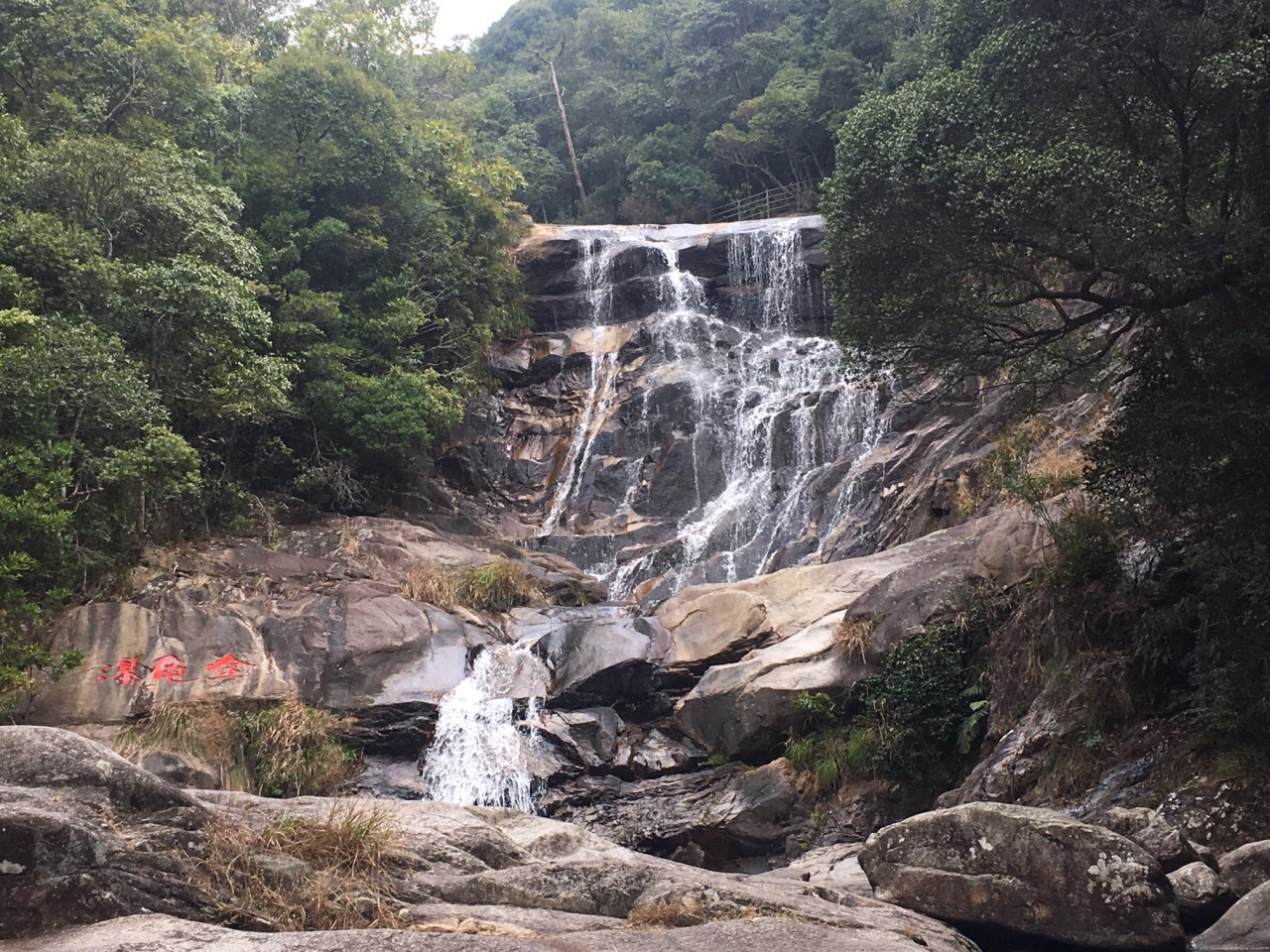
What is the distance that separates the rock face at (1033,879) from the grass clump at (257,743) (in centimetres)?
811

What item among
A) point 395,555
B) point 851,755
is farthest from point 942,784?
point 395,555

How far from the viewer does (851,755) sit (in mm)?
10477

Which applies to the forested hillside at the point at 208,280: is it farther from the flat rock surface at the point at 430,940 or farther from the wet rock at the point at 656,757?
the flat rock surface at the point at 430,940

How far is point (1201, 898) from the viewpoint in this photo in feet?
17.9

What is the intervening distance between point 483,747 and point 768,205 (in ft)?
81.5

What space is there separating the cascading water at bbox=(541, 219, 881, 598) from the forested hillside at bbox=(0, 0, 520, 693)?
317 cm

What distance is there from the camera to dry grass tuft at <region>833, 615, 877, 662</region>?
36.9ft

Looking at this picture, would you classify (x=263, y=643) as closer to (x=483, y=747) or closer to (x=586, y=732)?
(x=483, y=747)

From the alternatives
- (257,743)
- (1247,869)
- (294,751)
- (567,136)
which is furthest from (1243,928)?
(567,136)

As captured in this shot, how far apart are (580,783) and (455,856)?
7548 millimetres

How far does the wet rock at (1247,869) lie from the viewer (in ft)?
18.0

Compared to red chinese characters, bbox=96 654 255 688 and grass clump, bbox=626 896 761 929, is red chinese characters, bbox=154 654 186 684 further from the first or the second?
grass clump, bbox=626 896 761 929

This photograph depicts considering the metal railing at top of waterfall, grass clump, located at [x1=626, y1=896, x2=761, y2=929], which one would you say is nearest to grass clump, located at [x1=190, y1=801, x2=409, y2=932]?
grass clump, located at [x1=626, y1=896, x2=761, y2=929]

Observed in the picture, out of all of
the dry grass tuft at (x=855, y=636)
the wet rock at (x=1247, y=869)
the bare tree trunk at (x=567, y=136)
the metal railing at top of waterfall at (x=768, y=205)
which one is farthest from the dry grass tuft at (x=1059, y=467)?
the bare tree trunk at (x=567, y=136)
